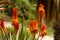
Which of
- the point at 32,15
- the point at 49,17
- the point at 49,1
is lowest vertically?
the point at 32,15

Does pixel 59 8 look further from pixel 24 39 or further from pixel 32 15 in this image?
pixel 32 15

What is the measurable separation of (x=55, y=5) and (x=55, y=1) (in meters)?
0.06

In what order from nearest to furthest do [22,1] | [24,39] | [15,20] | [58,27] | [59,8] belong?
[15,20], [24,39], [59,8], [58,27], [22,1]

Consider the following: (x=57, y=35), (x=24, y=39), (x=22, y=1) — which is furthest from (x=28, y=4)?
(x=24, y=39)

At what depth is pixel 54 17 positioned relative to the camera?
12.9 ft

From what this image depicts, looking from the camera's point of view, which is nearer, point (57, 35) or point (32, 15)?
point (57, 35)

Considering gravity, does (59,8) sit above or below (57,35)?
above

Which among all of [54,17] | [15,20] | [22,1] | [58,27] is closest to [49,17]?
[54,17]

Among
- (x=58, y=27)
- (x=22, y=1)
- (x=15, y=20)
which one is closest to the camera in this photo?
(x=15, y=20)

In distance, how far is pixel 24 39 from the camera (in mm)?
3311

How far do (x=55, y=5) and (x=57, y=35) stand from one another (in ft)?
2.48

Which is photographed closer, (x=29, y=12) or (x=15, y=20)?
(x=15, y=20)

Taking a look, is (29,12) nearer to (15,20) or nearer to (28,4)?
(28,4)

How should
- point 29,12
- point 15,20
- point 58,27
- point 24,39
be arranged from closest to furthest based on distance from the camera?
point 15,20, point 24,39, point 58,27, point 29,12
